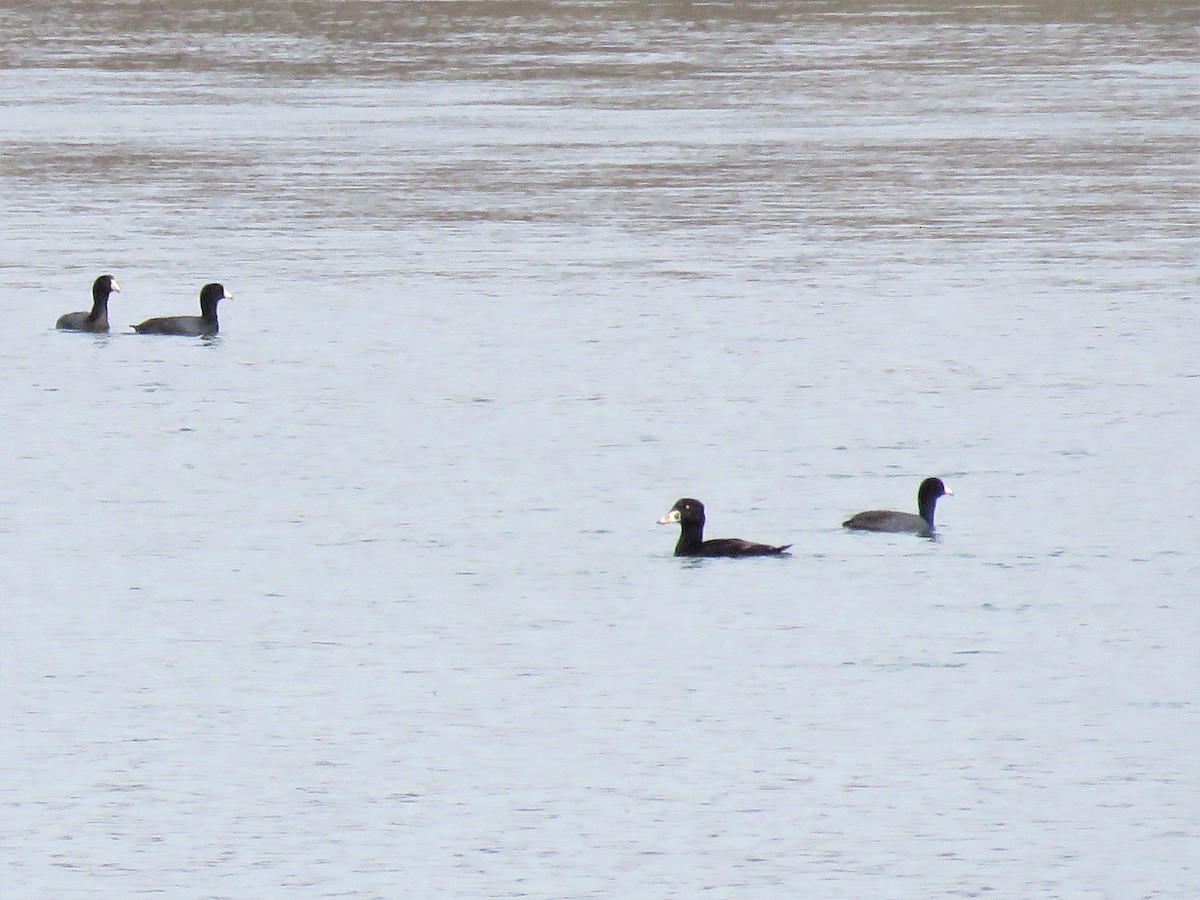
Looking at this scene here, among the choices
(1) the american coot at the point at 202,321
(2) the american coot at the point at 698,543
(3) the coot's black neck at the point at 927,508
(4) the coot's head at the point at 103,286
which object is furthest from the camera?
(4) the coot's head at the point at 103,286

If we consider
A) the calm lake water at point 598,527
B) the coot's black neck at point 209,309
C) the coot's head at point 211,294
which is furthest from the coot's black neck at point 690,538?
the coot's black neck at point 209,309

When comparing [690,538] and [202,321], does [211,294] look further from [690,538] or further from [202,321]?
[690,538]

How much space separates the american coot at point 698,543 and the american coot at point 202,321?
10590mm

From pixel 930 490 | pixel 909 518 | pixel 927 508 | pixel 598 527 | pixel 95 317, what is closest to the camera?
pixel 909 518

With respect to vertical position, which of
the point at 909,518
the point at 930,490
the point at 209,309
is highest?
the point at 209,309

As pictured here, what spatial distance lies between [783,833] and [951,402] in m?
11.8

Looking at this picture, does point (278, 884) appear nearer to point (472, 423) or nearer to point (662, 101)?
point (472, 423)

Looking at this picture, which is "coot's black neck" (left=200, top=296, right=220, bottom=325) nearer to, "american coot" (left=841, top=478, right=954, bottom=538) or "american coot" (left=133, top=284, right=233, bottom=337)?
"american coot" (left=133, top=284, right=233, bottom=337)

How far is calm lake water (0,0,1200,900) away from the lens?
42.8 feet

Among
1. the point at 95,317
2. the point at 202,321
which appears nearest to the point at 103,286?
the point at 95,317

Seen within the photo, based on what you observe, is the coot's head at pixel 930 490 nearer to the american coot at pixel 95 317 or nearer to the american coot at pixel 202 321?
the american coot at pixel 202 321

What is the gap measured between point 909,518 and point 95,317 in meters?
11.8

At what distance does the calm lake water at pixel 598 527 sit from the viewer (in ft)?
42.8

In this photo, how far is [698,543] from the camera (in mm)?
18391
